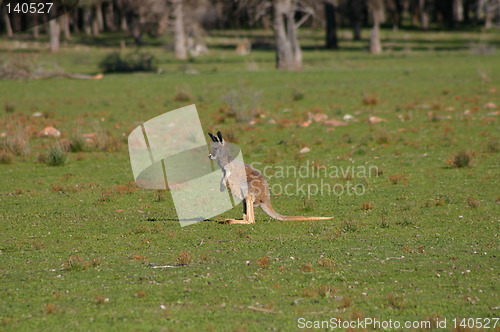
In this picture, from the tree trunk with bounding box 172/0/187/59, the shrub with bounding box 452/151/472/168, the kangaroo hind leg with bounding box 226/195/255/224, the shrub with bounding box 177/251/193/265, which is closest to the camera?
the shrub with bounding box 177/251/193/265

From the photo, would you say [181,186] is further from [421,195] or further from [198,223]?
[421,195]

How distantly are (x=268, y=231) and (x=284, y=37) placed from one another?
113ft

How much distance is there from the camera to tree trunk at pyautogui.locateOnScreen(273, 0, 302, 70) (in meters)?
43.8

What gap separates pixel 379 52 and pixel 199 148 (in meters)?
38.5

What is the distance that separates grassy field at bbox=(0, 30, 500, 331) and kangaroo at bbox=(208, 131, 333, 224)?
1.28 ft

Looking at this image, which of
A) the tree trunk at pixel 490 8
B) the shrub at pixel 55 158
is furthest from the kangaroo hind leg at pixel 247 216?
the tree trunk at pixel 490 8

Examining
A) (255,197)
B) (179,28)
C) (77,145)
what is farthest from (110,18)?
(255,197)

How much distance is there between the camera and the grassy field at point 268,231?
7.77m

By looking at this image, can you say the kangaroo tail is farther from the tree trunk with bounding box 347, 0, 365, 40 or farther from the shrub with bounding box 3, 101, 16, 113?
the tree trunk with bounding box 347, 0, 365, 40

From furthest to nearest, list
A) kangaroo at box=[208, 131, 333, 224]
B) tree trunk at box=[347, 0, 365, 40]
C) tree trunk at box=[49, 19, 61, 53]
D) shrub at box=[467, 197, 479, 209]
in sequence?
tree trunk at box=[347, 0, 365, 40], tree trunk at box=[49, 19, 61, 53], shrub at box=[467, 197, 479, 209], kangaroo at box=[208, 131, 333, 224]

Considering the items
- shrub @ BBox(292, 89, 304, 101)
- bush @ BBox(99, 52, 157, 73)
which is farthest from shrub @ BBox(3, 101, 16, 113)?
bush @ BBox(99, 52, 157, 73)

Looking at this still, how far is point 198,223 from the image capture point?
12.1 meters

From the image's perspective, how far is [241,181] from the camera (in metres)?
11.0

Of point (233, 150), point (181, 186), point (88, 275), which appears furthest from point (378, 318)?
point (233, 150)
